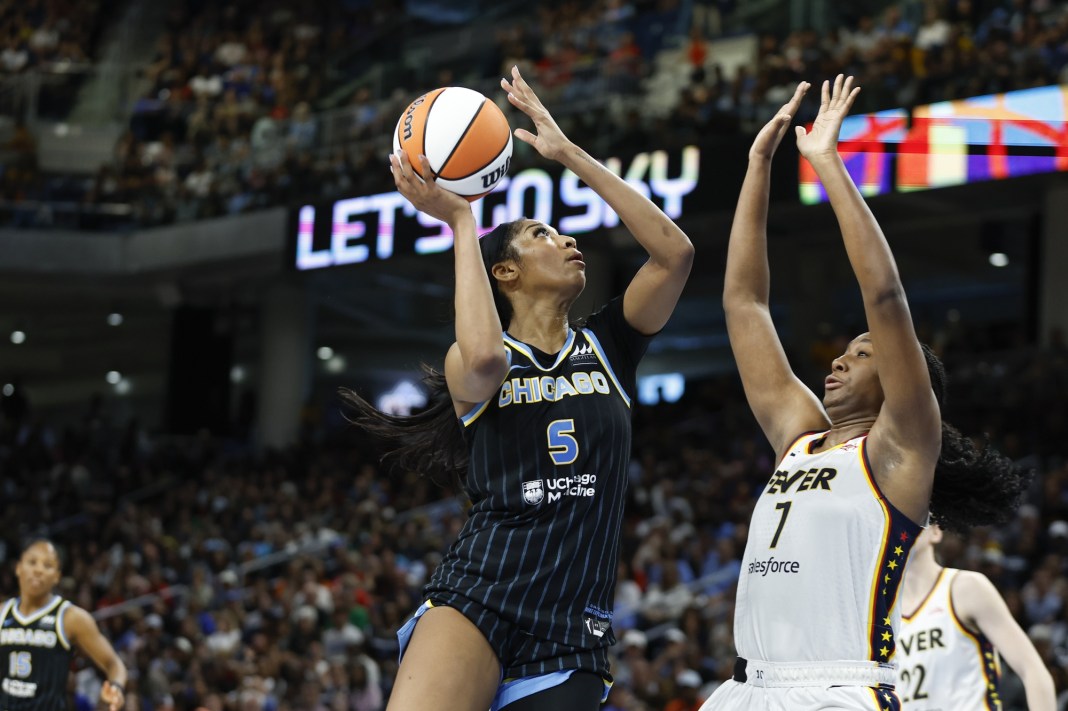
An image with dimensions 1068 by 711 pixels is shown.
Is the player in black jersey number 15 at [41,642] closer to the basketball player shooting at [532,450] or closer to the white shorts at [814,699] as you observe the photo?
the basketball player shooting at [532,450]

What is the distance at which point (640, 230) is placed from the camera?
4.66 meters

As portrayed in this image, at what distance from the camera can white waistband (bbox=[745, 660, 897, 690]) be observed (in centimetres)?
404

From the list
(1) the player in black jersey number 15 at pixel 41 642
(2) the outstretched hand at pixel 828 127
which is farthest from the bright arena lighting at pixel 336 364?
A: (2) the outstretched hand at pixel 828 127

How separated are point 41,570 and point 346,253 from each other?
38.8ft

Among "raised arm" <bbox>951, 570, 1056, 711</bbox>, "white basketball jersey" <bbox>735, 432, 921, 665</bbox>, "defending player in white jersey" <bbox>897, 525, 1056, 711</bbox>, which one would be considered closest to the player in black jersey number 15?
"defending player in white jersey" <bbox>897, 525, 1056, 711</bbox>

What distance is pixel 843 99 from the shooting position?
4328 millimetres

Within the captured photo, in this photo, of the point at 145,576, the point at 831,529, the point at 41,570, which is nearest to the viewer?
the point at 831,529

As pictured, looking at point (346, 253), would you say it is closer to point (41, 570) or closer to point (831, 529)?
point (41, 570)

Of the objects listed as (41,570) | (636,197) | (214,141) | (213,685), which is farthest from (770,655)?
(214,141)

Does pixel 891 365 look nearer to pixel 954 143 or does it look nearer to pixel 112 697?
pixel 112 697

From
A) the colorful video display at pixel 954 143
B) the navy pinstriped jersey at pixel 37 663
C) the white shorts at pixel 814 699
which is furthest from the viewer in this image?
the colorful video display at pixel 954 143

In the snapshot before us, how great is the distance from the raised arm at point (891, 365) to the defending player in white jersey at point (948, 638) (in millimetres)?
2820

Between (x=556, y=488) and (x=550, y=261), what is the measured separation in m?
0.75

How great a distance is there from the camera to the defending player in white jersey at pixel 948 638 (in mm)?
6816
